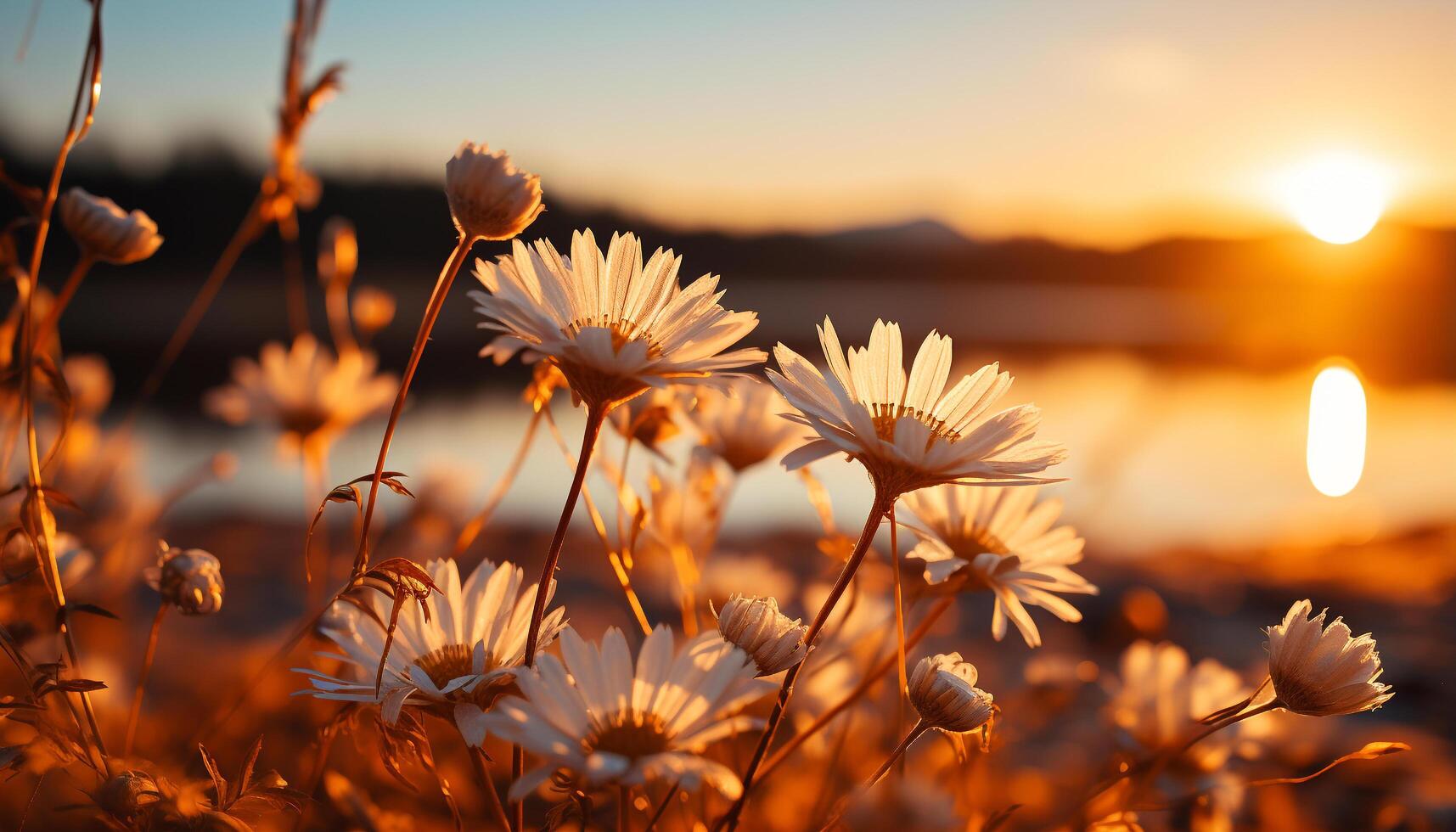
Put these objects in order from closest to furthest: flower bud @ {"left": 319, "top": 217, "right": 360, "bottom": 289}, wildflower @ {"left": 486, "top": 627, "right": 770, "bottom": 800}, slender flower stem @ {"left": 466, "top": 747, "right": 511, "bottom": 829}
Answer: wildflower @ {"left": 486, "top": 627, "right": 770, "bottom": 800}
slender flower stem @ {"left": 466, "top": 747, "right": 511, "bottom": 829}
flower bud @ {"left": 319, "top": 217, "right": 360, "bottom": 289}

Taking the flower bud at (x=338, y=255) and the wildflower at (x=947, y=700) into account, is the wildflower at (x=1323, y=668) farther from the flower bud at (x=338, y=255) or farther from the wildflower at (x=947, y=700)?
the flower bud at (x=338, y=255)

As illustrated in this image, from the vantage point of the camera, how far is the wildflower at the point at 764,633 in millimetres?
662

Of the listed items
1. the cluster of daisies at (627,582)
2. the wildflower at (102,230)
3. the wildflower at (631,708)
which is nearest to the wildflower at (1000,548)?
the cluster of daisies at (627,582)

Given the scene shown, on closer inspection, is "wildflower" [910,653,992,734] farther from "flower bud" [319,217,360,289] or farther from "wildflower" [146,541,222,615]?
"flower bud" [319,217,360,289]

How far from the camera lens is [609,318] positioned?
2.56 ft

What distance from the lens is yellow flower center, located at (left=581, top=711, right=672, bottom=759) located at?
63cm

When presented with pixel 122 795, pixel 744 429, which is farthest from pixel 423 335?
pixel 744 429

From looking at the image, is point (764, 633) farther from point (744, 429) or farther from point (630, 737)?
point (744, 429)

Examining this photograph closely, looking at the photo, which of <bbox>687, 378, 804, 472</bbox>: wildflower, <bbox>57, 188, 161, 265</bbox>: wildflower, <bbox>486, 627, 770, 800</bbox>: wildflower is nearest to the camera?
<bbox>486, 627, 770, 800</bbox>: wildflower

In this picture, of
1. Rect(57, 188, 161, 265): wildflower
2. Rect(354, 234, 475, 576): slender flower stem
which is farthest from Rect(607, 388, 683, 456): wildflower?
Rect(57, 188, 161, 265): wildflower

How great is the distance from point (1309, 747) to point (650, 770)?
1.68 metres

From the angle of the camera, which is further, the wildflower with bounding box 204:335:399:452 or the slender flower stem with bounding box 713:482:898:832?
the wildflower with bounding box 204:335:399:452

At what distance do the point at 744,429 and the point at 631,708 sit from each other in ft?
2.13

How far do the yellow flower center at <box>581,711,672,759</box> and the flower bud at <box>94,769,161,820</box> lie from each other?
0.30m
